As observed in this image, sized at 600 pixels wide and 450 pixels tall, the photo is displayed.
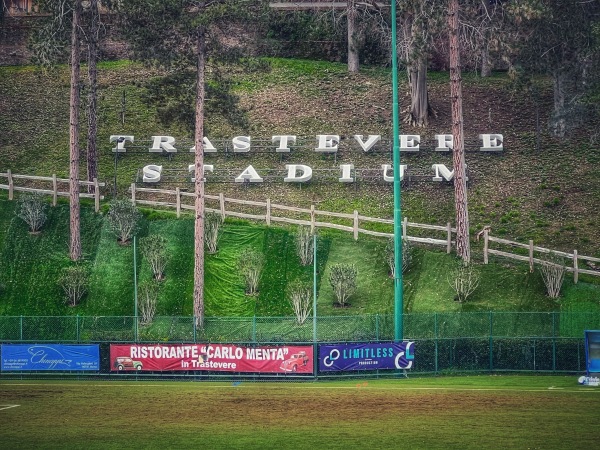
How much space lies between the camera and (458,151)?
5272 centimetres

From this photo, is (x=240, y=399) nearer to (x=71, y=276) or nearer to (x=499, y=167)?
(x=71, y=276)

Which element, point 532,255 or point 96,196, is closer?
point 532,255

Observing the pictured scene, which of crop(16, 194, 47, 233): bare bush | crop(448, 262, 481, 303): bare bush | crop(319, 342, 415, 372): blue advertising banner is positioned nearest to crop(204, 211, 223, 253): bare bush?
crop(16, 194, 47, 233): bare bush

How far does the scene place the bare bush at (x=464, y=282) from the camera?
160ft

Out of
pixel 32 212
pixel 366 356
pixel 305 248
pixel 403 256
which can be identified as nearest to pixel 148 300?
pixel 305 248

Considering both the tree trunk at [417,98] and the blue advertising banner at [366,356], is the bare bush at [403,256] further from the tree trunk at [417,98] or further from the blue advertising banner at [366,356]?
the tree trunk at [417,98]

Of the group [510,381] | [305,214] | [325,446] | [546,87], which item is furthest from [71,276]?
[546,87]

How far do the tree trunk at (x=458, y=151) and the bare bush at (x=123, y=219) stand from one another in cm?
1521

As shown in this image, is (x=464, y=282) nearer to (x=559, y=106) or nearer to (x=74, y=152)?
(x=559, y=106)

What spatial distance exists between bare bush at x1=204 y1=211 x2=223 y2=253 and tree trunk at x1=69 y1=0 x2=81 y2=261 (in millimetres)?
5979

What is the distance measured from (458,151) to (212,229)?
1190cm

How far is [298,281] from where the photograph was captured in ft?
166

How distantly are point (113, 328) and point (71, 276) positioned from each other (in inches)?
234

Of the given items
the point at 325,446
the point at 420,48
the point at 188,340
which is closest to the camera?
the point at 325,446
